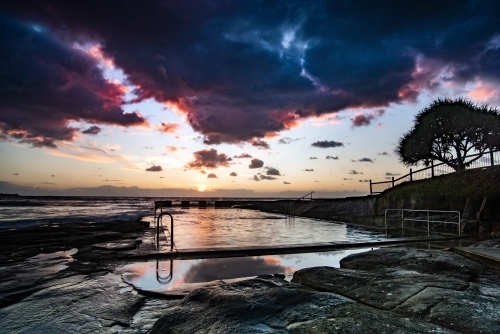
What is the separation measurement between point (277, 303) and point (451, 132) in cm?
3332

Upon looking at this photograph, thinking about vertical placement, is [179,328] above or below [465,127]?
below

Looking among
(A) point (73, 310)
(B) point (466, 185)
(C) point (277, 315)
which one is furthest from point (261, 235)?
(B) point (466, 185)

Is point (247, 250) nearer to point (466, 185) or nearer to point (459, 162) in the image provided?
point (466, 185)

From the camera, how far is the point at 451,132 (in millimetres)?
30469

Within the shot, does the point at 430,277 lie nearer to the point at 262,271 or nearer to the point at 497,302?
the point at 497,302

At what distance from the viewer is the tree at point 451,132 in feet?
94.3

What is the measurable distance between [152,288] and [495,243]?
35.0 feet

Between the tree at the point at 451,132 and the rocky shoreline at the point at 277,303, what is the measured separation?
89.7 feet

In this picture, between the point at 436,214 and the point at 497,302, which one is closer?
the point at 497,302

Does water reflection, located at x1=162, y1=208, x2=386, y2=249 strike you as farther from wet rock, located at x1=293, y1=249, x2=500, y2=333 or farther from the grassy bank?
the grassy bank

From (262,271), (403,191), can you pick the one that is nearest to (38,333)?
(262,271)

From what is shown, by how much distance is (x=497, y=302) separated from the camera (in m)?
4.06

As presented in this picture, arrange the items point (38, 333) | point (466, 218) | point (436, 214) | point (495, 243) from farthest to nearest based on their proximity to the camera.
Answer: point (436, 214) < point (466, 218) < point (495, 243) < point (38, 333)

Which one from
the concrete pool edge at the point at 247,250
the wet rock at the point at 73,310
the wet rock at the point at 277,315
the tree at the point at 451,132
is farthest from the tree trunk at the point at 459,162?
the wet rock at the point at 73,310
